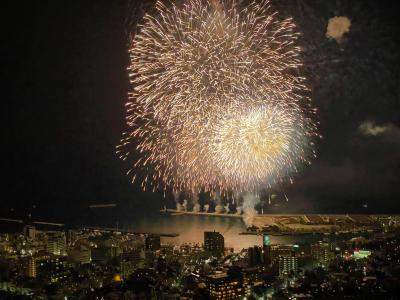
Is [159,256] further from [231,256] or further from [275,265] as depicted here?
[275,265]

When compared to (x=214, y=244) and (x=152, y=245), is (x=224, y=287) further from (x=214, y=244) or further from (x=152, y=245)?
(x=152, y=245)

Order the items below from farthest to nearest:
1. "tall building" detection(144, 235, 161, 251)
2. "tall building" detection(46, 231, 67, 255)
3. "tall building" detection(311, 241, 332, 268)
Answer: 1. "tall building" detection(144, 235, 161, 251)
2. "tall building" detection(46, 231, 67, 255)
3. "tall building" detection(311, 241, 332, 268)

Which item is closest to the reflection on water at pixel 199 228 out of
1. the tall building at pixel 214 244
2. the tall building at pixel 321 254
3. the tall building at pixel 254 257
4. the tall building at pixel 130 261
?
the tall building at pixel 214 244

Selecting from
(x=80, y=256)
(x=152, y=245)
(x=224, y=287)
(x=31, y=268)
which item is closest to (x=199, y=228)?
(x=152, y=245)

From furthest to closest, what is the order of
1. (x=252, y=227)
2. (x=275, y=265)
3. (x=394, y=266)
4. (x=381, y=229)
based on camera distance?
(x=252, y=227) < (x=381, y=229) < (x=275, y=265) < (x=394, y=266)

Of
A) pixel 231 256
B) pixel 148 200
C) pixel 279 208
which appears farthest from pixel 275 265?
pixel 148 200

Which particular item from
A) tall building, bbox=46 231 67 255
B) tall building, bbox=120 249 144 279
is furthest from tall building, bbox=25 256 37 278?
tall building, bbox=46 231 67 255

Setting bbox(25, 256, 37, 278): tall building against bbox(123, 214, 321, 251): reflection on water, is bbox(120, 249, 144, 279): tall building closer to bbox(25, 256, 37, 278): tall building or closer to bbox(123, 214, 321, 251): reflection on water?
bbox(25, 256, 37, 278): tall building
